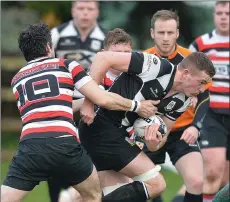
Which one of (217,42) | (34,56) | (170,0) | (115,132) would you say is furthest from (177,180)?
(34,56)

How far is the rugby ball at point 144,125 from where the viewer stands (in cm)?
706

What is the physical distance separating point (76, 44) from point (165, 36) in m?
1.76

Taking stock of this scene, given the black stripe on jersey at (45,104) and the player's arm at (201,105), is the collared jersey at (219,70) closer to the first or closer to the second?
the player's arm at (201,105)

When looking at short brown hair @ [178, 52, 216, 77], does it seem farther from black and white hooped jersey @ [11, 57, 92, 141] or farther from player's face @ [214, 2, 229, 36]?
player's face @ [214, 2, 229, 36]

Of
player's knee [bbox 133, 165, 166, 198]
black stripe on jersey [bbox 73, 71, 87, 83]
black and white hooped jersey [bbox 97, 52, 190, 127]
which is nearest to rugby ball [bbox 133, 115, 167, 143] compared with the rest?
black and white hooped jersey [bbox 97, 52, 190, 127]

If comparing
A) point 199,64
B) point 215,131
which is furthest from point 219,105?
point 199,64

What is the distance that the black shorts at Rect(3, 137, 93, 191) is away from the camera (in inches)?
258

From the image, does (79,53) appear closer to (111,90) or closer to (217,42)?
(217,42)

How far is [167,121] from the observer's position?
749cm

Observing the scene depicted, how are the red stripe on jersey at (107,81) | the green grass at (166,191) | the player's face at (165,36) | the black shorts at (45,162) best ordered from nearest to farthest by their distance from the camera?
the black shorts at (45,162), the red stripe on jersey at (107,81), the player's face at (165,36), the green grass at (166,191)

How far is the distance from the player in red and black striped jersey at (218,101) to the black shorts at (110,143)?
7.32 ft

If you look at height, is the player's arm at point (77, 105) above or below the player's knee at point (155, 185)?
above

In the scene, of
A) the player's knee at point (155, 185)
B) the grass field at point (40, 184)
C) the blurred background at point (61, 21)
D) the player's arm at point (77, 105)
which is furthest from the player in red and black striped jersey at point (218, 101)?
the blurred background at point (61, 21)

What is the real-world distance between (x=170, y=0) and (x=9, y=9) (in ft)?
9.52
